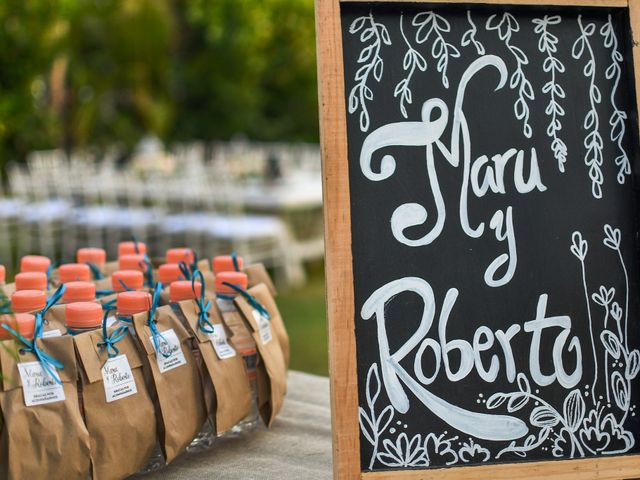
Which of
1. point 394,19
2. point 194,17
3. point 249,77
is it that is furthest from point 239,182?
point 249,77

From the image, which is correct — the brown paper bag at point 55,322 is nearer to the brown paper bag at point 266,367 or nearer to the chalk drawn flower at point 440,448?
the brown paper bag at point 266,367

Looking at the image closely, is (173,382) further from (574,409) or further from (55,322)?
(574,409)

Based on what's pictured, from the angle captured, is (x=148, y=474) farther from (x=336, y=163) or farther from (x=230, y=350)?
(x=336, y=163)

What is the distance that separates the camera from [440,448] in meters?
1.19

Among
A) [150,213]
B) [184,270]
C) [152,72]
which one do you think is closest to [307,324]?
[150,213]

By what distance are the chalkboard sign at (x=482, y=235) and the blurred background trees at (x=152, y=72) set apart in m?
4.87

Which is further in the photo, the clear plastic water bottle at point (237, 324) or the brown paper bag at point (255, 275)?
the brown paper bag at point (255, 275)

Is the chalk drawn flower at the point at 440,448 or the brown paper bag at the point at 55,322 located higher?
the brown paper bag at the point at 55,322

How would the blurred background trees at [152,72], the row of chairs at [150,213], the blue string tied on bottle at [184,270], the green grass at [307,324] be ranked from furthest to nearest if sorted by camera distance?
the blurred background trees at [152,72], the row of chairs at [150,213], the green grass at [307,324], the blue string tied on bottle at [184,270]

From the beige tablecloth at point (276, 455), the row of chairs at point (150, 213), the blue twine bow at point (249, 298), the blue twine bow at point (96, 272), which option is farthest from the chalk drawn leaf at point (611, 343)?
the row of chairs at point (150, 213)

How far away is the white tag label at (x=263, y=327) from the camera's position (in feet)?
4.87

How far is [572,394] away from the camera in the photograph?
1.24 metres

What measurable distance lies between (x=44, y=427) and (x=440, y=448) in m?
0.58

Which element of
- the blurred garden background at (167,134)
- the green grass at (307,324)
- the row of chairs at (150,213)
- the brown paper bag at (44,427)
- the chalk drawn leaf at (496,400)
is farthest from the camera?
the blurred garden background at (167,134)
